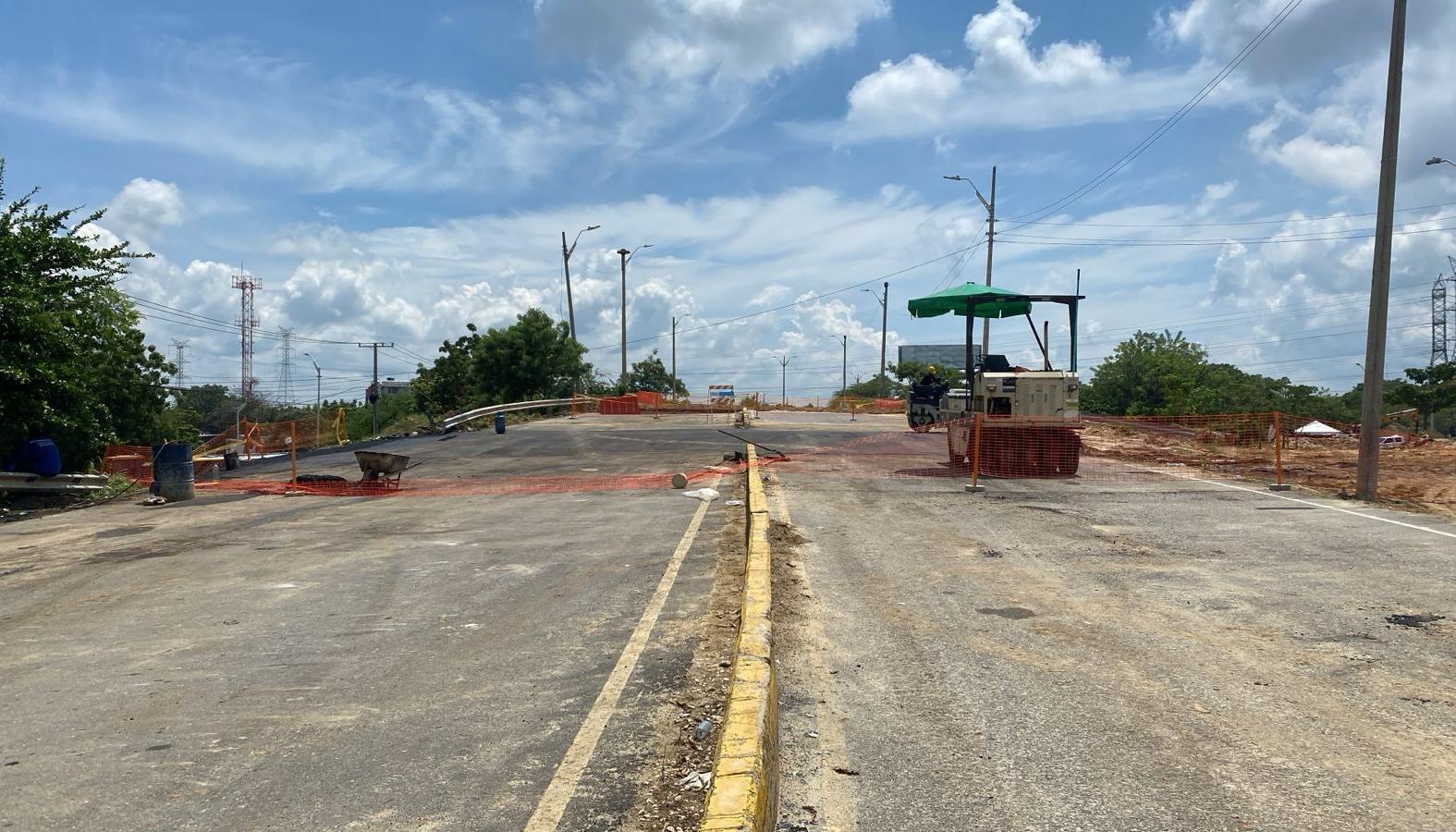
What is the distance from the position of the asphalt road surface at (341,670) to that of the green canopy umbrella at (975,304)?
8.88 meters

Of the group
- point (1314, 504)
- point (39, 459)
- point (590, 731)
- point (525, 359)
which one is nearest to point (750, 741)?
point (590, 731)

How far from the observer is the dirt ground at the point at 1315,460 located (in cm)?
1550

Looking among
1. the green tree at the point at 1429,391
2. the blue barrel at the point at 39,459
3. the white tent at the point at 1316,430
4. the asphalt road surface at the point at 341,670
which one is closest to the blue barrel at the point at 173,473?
the blue barrel at the point at 39,459

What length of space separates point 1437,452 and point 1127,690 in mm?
25159

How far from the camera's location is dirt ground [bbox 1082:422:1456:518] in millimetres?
15500

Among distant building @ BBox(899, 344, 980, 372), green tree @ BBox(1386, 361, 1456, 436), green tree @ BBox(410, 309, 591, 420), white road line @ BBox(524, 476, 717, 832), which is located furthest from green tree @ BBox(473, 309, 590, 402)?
distant building @ BBox(899, 344, 980, 372)

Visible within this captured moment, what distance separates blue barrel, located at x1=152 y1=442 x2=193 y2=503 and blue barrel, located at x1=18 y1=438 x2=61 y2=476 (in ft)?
7.81

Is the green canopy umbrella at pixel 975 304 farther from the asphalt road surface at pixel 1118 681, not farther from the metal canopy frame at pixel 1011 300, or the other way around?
the asphalt road surface at pixel 1118 681

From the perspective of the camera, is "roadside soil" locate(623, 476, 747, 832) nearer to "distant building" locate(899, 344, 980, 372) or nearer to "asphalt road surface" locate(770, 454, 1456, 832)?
"asphalt road surface" locate(770, 454, 1456, 832)

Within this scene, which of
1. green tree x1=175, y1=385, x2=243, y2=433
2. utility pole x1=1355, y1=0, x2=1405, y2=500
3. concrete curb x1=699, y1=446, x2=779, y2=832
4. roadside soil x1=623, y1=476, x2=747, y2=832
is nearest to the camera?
concrete curb x1=699, y1=446, x2=779, y2=832

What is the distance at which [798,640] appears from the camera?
20.9ft

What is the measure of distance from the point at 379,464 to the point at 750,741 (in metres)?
14.6

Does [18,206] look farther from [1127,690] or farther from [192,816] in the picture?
[1127,690]

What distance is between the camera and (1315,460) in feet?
72.4
